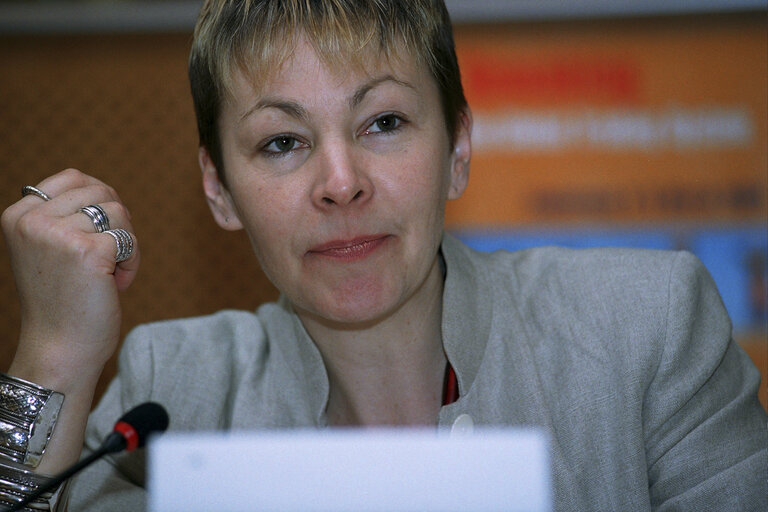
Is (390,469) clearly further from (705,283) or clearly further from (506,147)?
(506,147)

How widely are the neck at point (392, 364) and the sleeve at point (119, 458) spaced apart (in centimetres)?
36

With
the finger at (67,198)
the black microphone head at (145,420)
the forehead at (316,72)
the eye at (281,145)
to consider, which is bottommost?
the black microphone head at (145,420)

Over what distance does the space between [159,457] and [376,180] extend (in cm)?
62

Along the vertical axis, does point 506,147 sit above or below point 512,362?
above

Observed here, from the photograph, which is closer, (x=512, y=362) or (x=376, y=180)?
(x=376, y=180)

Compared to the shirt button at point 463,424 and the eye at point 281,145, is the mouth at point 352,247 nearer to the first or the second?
the eye at point 281,145

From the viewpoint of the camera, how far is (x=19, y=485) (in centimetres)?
111

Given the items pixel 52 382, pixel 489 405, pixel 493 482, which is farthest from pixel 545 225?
pixel 493 482

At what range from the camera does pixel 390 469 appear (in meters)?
0.67

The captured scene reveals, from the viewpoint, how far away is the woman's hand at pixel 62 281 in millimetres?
1193

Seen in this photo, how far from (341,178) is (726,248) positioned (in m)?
1.75

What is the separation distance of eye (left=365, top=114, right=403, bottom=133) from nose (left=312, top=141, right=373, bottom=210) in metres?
0.07

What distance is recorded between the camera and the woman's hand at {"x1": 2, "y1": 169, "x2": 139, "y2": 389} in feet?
3.92

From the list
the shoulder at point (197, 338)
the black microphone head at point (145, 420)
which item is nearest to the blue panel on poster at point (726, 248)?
the shoulder at point (197, 338)
